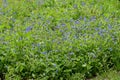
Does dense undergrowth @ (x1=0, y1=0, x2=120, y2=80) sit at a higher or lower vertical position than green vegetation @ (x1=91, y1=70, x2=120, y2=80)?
higher

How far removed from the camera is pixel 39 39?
657cm

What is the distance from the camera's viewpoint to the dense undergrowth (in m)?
5.98

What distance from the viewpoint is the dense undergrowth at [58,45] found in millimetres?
5984

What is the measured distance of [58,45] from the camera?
632 centimetres

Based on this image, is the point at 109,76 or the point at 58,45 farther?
the point at 58,45

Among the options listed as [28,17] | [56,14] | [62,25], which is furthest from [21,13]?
[62,25]

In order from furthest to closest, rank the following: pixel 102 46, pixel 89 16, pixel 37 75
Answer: pixel 89 16, pixel 102 46, pixel 37 75

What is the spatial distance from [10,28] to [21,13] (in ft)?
3.45

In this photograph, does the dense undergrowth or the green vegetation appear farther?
the green vegetation

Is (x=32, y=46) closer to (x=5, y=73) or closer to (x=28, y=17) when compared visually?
(x=5, y=73)

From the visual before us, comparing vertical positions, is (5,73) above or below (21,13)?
below

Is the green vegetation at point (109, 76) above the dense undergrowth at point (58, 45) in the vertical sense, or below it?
below

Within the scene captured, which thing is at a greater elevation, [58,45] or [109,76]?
[58,45]

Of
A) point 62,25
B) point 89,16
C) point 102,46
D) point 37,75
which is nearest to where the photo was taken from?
point 37,75
